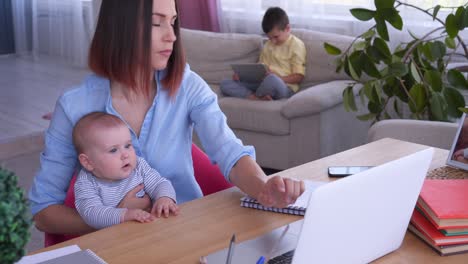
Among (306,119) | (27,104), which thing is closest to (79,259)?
(306,119)

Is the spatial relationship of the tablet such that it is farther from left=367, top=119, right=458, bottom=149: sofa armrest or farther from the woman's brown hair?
the woman's brown hair

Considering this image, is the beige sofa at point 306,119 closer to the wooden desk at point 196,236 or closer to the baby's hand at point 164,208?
the wooden desk at point 196,236

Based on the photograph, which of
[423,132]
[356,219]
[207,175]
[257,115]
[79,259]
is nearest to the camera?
[356,219]

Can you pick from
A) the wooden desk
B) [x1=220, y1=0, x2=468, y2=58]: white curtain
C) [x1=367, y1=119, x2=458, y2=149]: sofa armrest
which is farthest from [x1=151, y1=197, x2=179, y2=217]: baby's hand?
[x1=220, y1=0, x2=468, y2=58]: white curtain

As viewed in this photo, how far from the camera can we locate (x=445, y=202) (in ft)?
4.70

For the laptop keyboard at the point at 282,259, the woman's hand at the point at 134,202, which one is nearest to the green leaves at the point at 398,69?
the woman's hand at the point at 134,202

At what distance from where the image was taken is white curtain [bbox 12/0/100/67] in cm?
721

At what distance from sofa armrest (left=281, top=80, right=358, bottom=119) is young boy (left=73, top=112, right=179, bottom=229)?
6.89ft

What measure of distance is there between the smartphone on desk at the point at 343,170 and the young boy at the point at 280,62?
7.97ft

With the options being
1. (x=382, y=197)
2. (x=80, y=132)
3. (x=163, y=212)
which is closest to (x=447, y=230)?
(x=382, y=197)

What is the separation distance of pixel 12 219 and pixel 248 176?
985 mm

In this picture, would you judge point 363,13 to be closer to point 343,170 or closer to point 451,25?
point 451,25

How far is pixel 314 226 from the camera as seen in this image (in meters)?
1.08

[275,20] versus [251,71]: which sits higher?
[275,20]
